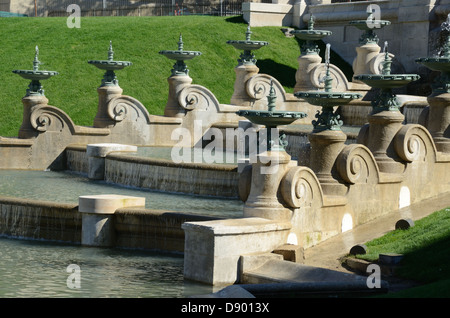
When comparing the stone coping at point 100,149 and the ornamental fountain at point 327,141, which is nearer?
the ornamental fountain at point 327,141

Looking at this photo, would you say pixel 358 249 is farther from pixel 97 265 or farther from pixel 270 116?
pixel 97 265

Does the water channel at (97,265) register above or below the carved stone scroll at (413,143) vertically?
below

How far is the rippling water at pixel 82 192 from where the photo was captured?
18656 millimetres

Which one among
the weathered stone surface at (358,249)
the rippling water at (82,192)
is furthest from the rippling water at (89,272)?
the weathered stone surface at (358,249)

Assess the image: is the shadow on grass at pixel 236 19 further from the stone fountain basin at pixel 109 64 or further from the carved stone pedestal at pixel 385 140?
the carved stone pedestal at pixel 385 140

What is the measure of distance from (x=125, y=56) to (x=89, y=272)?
795 inches

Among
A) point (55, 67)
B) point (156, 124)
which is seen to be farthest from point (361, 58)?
point (55, 67)

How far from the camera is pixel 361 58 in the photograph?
30.9 metres

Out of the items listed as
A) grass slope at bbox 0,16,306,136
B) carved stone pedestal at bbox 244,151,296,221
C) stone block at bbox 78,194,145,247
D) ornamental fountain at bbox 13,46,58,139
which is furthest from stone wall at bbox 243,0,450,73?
carved stone pedestal at bbox 244,151,296,221

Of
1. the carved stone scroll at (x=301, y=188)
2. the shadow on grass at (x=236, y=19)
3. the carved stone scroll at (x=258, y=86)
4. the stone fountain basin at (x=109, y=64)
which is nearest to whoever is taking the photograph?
the carved stone scroll at (x=301, y=188)

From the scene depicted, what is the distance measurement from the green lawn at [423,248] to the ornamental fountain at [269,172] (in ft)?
4.87

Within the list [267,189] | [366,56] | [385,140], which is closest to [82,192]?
[385,140]

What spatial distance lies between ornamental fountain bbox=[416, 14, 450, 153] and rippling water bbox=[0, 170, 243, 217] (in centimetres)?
390

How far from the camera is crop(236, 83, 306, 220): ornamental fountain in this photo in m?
14.9
